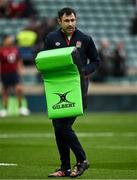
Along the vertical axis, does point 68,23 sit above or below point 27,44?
above

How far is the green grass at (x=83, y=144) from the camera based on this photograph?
11242mm

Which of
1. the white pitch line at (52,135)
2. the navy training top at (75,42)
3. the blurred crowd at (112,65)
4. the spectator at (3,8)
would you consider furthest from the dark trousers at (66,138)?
the spectator at (3,8)

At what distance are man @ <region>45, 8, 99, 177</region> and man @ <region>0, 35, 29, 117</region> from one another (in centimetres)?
1484

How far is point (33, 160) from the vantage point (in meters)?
13.1

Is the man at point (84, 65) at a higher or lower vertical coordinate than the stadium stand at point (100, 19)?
higher

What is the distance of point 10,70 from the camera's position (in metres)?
26.0

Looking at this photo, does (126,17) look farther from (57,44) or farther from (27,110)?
(57,44)

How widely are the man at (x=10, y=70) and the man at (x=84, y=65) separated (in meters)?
14.8

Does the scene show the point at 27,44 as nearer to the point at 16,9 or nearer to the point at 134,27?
the point at 16,9

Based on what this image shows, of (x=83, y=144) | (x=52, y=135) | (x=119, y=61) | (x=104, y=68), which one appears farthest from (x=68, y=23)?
(x=119, y=61)

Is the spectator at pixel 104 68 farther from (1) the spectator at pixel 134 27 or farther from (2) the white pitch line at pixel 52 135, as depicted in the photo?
(2) the white pitch line at pixel 52 135

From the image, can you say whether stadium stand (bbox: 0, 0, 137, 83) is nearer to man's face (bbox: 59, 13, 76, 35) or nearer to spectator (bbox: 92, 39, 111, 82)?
spectator (bbox: 92, 39, 111, 82)

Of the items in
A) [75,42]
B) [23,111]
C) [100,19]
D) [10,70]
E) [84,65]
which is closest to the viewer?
[75,42]

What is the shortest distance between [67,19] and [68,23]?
56mm
